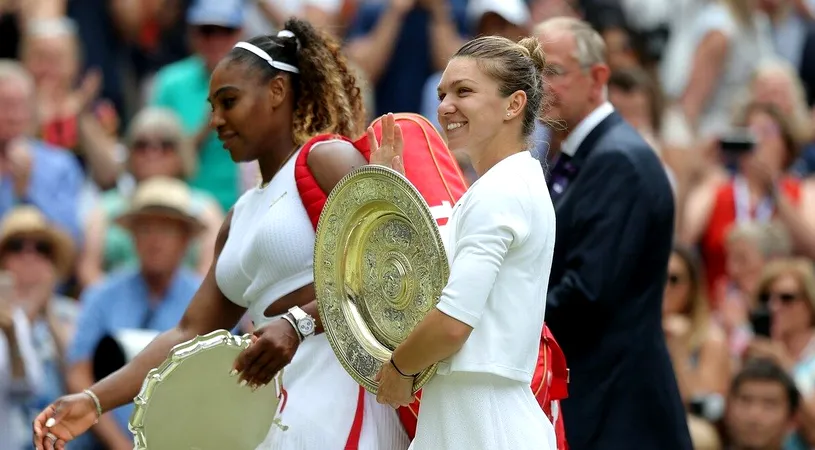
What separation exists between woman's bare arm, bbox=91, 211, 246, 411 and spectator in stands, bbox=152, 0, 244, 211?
438 centimetres

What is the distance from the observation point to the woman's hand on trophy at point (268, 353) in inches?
178

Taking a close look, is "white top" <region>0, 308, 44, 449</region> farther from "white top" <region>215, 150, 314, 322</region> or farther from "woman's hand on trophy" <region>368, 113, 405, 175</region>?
"woman's hand on trophy" <region>368, 113, 405, 175</region>

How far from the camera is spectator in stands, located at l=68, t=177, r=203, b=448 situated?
7945mm

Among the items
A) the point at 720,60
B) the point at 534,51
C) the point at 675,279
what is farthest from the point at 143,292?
the point at 720,60

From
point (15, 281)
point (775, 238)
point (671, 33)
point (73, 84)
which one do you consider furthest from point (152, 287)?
point (671, 33)

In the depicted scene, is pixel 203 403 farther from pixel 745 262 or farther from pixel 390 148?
pixel 745 262

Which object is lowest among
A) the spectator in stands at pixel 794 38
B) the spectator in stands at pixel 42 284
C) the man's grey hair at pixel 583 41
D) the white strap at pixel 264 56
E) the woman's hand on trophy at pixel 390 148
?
the spectator in stands at pixel 42 284

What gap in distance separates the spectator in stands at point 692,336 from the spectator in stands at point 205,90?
268cm

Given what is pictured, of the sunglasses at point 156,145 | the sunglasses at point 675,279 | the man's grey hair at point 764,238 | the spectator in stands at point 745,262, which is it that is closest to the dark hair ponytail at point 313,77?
the sunglasses at point 675,279

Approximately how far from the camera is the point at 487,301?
409 centimetres

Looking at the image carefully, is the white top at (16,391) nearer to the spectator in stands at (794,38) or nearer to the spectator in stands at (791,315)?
the spectator in stands at (791,315)

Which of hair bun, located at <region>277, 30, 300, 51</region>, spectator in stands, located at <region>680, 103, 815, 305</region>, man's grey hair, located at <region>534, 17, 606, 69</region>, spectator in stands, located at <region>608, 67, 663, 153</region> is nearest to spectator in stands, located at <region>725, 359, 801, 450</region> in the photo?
spectator in stands, located at <region>608, 67, 663, 153</region>

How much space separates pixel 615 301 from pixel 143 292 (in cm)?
320

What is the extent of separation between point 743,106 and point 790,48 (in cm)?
146
